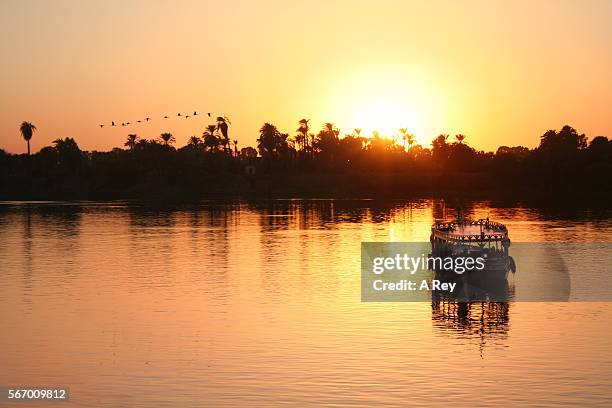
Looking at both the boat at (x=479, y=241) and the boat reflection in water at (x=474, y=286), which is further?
the boat at (x=479, y=241)

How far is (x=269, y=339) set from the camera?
46656 mm

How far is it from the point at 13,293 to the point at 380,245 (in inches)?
2026

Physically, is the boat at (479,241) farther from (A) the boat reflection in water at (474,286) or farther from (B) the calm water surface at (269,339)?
(B) the calm water surface at (269,339)

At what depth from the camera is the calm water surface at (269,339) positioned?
3616 cm

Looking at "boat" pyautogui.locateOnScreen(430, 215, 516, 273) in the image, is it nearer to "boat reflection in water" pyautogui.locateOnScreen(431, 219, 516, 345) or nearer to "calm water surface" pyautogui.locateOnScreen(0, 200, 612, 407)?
"boat reflection in water" pyautogui.locateOnScreen(431, 219, 516, 345)

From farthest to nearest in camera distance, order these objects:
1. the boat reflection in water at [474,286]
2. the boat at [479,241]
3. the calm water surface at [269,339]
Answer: the boat at [479,241]
the boat reflection in water at [474,286]
the calm water surface at [269,339]

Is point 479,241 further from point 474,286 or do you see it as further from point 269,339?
point 269,339

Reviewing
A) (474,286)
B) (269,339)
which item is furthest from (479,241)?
(269,339)

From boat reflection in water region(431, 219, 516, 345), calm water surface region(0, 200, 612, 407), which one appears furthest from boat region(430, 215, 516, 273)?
calm water surface region(0, 200, 612, 407)

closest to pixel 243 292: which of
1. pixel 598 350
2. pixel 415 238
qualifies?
pixel 598 350

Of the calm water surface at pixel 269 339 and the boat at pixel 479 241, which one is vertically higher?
the boat at pixel 479 241

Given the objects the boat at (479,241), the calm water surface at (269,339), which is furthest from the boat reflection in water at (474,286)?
the calm water surface at (269,339)

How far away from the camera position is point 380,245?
349ft

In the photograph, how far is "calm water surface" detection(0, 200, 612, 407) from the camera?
3616 cm
